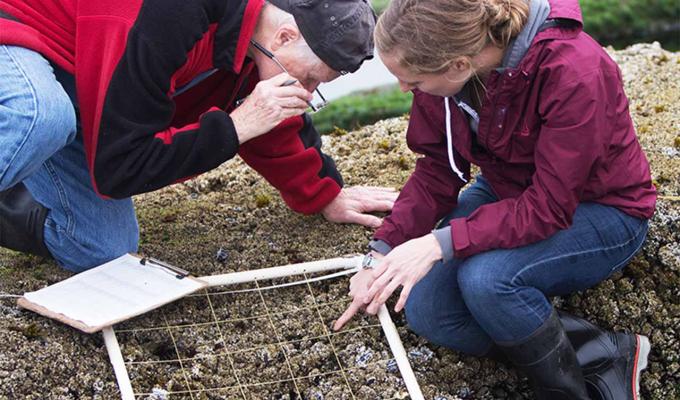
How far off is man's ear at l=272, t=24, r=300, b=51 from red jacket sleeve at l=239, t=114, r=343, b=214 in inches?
18.0

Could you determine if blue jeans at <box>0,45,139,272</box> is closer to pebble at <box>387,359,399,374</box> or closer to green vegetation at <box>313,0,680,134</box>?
pebble at <box>387,359,399,374</box>

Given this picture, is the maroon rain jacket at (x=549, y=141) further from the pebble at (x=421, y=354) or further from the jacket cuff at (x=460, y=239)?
the pebble at (x=421, y=354)

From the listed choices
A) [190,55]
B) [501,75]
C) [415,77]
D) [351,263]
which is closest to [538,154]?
[501,75]

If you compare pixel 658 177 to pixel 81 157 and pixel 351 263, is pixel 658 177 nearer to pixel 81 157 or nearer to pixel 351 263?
pixel 351 263

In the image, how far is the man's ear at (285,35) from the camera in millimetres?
3585

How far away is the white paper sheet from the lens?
3457mm

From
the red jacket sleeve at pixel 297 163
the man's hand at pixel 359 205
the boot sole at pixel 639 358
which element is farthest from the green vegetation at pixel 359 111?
the boot sole at pixel 639 358

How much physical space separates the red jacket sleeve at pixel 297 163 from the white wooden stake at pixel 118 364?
108 cm

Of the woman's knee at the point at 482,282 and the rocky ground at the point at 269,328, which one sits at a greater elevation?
the woman's knee at the point at 482,282

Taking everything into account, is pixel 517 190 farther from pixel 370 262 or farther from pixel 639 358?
pixel 639 358

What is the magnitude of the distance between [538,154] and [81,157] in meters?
1.88

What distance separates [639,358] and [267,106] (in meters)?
1.69

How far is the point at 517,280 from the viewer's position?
10.4 feet

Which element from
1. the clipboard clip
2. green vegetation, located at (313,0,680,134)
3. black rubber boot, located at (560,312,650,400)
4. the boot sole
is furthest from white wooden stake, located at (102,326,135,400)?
green vegetation, located at (313,0,680,134)
